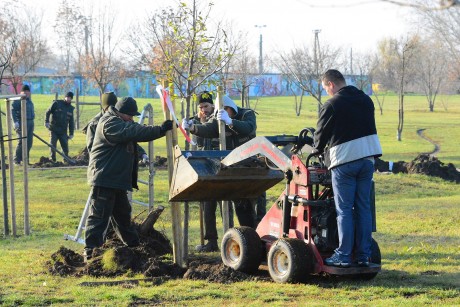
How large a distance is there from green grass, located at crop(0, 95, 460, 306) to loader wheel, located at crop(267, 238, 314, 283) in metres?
0.11

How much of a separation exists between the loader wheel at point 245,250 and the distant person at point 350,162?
980 millimetres

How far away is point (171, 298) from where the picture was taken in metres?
7.41

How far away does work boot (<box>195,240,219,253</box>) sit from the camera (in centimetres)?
1058

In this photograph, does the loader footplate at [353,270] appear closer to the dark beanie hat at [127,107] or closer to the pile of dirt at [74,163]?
the dark beanie hat at [127,107]

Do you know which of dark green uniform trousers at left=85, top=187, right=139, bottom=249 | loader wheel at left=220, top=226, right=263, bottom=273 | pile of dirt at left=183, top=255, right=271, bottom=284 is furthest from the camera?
dark green uniform trousers at left=85, top=187, right=139, bottom=249

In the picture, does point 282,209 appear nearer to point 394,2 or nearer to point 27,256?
point 27,256

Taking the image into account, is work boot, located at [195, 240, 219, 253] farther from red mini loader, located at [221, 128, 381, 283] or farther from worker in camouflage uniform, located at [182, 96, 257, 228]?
red mini loader, located at [221, 128, 381, 283]

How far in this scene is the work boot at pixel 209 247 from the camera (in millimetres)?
10578

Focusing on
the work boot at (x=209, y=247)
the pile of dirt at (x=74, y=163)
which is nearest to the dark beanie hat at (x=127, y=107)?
the work boot at (x=209, y=247)

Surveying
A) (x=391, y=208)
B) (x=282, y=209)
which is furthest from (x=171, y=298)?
(x=391, y=208)

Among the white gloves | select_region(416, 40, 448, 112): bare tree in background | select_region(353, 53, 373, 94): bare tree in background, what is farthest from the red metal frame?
select_region(416, 40, 448, 112): bare tree in background

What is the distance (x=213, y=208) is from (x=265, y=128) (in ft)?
112

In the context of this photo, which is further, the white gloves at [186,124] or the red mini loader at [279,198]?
the white gloves at [186,124]

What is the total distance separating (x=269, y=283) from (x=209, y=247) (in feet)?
8.71
